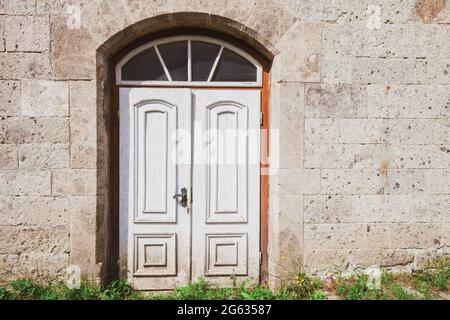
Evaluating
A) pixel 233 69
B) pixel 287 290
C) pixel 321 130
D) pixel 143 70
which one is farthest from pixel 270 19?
pixel 287 290

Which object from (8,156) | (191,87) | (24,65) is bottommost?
(8,156)

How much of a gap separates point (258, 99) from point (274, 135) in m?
0.42

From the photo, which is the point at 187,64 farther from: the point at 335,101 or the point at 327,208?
the point at 327,208

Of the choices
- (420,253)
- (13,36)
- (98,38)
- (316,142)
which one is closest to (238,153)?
(316,142)

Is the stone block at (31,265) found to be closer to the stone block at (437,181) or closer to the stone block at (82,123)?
the stone block at (82,123)

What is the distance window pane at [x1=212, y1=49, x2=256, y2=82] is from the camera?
12.1ft

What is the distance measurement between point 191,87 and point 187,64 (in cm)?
24

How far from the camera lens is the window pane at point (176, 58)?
12.1 ft

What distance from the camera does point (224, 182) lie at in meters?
3.70

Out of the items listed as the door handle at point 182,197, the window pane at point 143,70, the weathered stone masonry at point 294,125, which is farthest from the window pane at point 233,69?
the door handle at point 182,197

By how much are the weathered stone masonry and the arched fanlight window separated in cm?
17

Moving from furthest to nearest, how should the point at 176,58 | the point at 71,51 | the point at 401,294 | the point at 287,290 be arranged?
the point at 176,58
the point at 287,290
the point at 71,51
the point at 401,294

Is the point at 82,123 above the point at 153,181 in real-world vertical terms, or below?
above

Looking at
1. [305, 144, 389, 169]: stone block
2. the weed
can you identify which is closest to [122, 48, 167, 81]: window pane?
[305, 144, 389, 169]: stone block
